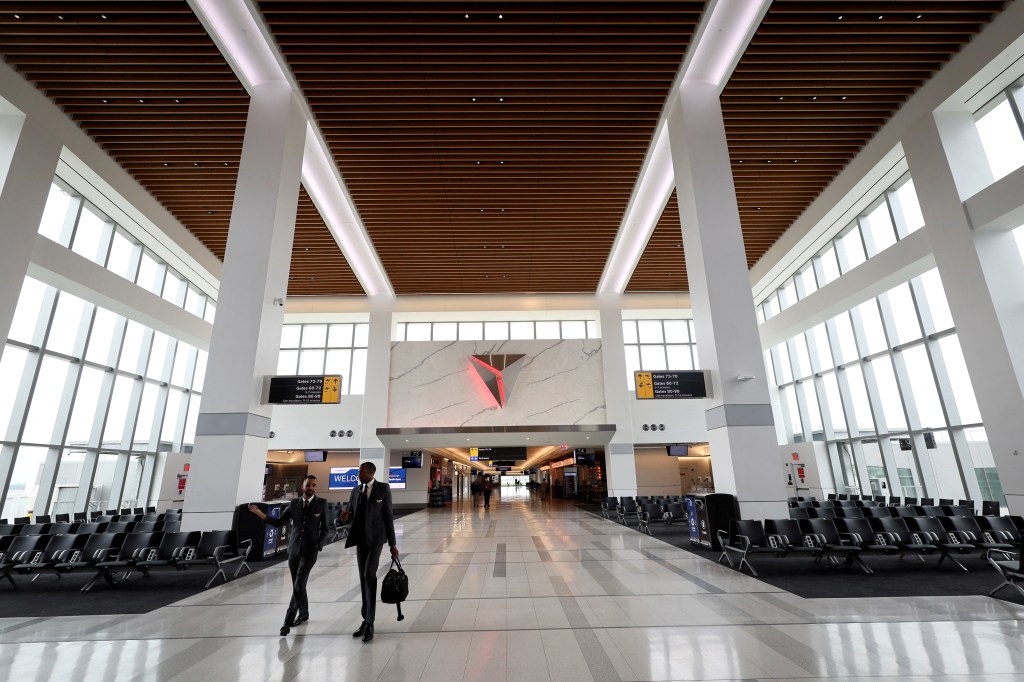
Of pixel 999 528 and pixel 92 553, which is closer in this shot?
pixel 92 553

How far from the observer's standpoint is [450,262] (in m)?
17.7

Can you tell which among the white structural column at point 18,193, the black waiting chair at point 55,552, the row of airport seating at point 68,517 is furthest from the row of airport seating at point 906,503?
the white structural column at point 18,193

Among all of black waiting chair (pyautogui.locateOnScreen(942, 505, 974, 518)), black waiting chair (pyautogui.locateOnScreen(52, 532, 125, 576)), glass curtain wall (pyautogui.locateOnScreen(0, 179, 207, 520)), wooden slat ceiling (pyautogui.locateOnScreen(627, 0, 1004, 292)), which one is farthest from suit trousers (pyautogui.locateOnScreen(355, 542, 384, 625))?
glass curtain wall (pyautogui.locateOnScreen(0, 179, 207, 520))

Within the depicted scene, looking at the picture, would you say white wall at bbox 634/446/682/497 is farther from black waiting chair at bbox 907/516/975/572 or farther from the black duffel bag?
the black duffel bag

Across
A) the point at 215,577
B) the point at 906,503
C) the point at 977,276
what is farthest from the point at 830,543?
the point at 215,577

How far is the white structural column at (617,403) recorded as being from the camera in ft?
61.2

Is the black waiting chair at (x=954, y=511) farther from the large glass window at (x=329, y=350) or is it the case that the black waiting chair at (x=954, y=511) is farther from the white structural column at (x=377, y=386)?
the large glass window at (x=329, y=350)

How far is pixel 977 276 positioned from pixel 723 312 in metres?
5.58

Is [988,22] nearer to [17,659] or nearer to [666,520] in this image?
[666,520]

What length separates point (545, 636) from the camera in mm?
4020

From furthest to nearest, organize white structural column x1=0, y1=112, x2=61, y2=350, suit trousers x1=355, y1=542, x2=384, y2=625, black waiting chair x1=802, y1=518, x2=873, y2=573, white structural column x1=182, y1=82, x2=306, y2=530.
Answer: white structural column x1=0, y1=112, x2=61, y2=350 < white structural column x1=182, y1=82, x2=306, y2=530 < black waiting chair x1=802, y1=518, x2=873, y2=573 < suit trousers x1=355, y1=542, x2=384, y2=625

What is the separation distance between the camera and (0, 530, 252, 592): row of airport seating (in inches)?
241

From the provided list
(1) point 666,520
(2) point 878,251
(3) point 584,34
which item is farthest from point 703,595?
(2) point 878,251

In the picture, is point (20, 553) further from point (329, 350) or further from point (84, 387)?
point (329, 350)
